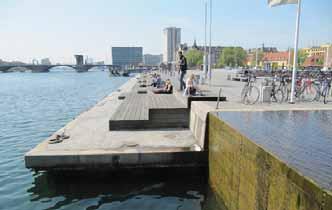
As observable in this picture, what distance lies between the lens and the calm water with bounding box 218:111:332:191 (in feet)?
12.8

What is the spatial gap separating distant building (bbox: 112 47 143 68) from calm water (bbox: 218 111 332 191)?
18390cm

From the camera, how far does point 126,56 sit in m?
192

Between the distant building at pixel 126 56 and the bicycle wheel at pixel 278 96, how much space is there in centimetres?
17927

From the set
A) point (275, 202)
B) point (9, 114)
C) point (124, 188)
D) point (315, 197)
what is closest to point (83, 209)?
point (124, 188)

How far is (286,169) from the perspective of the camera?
12.7 feet

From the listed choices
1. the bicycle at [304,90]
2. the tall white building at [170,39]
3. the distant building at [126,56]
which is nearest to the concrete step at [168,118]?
the bicycle at [304,90]

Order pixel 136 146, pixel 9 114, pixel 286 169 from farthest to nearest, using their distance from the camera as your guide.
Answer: pixel 9 114 → pixel 136 146 → pixel 286 169

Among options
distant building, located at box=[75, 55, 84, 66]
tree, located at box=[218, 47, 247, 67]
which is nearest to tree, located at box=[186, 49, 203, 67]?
tree, located at box=[218, 47, 247, 67]

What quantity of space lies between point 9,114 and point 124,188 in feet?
58.3

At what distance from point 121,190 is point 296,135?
4.69 metres

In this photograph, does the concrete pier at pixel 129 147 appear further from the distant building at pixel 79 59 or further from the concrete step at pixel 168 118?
the distant building at pixel 79 59

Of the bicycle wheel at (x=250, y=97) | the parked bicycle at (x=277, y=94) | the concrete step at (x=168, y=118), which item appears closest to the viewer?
the concrete step at (x=168, y=118)

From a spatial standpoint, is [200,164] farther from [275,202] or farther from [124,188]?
[275,202]

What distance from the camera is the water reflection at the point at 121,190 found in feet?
22.6
